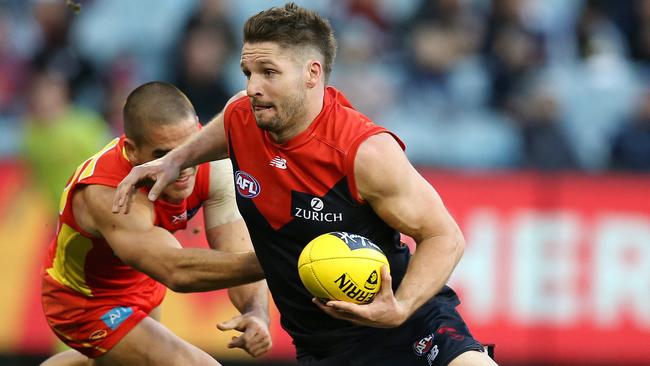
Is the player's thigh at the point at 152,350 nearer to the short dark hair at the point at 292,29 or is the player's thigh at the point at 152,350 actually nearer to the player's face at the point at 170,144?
the player's face at the point at 170,144

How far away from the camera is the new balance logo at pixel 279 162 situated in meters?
6.40

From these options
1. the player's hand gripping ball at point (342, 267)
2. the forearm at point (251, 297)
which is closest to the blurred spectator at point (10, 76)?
the forearm at point (251, 297)

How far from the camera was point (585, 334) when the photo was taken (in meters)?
11.7

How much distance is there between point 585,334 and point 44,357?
17.0 feet

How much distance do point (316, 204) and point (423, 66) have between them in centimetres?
776

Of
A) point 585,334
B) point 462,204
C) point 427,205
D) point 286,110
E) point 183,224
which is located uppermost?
point 286,110

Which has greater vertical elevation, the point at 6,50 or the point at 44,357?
the point at 6,50

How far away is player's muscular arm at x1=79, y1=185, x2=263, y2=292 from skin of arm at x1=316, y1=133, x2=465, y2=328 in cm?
105

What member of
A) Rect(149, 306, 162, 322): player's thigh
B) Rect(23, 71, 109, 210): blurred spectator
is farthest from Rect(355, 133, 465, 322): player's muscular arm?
Rect(23, 71, 109, 210): blurred spectator

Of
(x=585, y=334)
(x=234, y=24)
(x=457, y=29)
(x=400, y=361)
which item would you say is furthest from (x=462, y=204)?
(x=400, y=361)

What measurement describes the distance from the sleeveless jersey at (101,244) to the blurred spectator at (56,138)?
13.7 feet

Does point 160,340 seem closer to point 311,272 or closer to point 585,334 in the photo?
point 311,272

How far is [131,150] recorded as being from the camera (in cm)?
737

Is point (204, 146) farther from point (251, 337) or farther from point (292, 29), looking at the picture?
point (251, 337)
